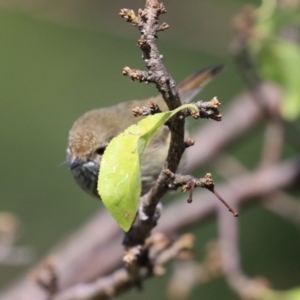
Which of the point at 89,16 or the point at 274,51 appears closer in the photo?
the point at 274,51

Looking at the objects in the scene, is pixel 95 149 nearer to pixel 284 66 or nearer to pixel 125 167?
pixel 284 66

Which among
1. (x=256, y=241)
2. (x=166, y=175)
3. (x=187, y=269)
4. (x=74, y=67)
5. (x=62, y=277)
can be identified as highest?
(x=74, y=67)

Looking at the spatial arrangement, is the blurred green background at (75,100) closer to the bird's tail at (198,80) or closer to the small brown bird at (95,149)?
the bird's tail at (198,80)

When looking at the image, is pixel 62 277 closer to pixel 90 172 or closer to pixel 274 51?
pixel 90 172

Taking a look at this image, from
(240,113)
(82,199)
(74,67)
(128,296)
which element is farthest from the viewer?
(74,67)

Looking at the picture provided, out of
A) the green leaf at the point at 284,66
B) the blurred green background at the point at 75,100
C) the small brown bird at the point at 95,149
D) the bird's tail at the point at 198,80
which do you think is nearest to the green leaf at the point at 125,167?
the small brown bird at the point at 95,149

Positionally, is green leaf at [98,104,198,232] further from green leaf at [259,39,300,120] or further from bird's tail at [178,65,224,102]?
bird's tail at [178,65,224,102]

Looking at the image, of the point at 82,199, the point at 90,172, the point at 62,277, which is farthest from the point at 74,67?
the point at 90,172
